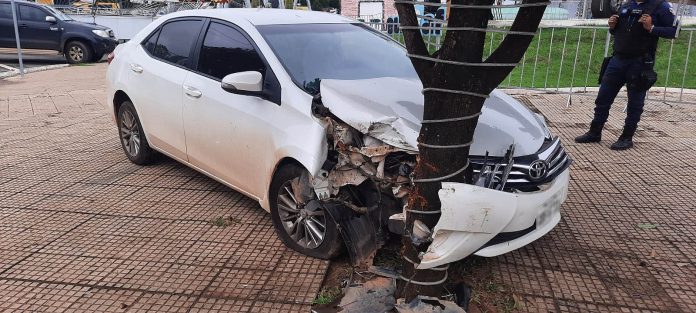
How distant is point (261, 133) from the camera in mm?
3857

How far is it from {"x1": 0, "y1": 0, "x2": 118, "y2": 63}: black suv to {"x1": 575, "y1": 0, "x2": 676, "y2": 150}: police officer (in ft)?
48.5

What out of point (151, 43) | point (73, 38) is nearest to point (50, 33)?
point (73, 38)

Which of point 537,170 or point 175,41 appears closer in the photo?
point 537,170

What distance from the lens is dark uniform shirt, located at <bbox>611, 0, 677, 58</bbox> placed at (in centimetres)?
597

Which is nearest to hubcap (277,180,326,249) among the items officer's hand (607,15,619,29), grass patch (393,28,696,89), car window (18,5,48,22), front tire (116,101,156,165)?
front tire (116,101,156,165)

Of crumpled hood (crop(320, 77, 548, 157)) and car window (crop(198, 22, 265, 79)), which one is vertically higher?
car window (crop(198, 22, 265, 79))

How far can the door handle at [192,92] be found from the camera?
4430 mm

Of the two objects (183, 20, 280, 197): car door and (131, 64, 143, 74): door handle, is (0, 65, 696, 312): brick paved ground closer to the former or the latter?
(183, 20, 280, 197): car door

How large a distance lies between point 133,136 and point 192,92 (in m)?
1.59

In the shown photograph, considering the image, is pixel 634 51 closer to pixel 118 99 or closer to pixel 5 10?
pixel 118 99

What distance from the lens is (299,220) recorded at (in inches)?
147

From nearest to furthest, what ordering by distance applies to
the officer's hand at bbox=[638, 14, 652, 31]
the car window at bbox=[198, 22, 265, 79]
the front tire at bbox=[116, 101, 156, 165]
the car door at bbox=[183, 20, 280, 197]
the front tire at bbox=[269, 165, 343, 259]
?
the front tire at bbox=[269, 165, 343, 259] < the car door at bbox=[183, 20, 280, 197] < the car window at bbox=[198, 22, 265, 79] < the front tire at bbox=[116, 101, 156, 165] < the officer's hand at bbox=[638, 14, 652, 31]

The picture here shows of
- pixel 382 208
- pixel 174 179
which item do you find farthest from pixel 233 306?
pixel 174 179

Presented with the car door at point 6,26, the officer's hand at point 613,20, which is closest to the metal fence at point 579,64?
the officer's hand at point 613,20
